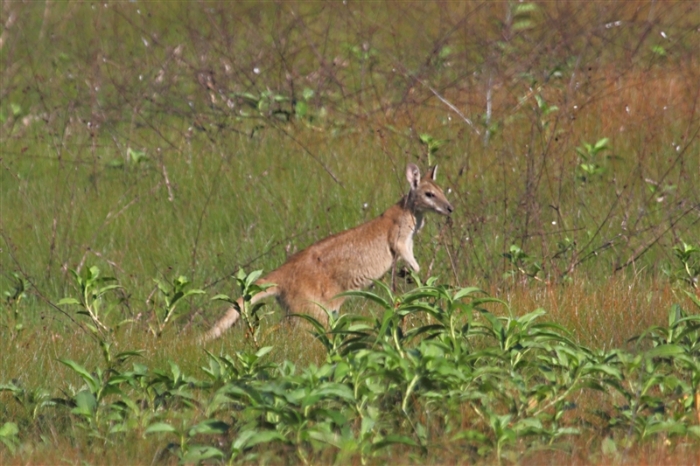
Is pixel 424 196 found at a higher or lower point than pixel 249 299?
lower

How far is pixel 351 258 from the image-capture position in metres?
8.96

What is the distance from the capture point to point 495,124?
11305 millimetres

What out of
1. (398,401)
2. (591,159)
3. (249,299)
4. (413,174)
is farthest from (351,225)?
(398,401)

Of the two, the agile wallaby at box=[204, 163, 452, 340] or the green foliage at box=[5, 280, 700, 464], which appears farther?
the agile wallaby at box=[204, 163, 452, 340]

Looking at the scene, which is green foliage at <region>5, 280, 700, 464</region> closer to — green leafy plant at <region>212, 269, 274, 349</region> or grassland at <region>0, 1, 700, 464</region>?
grassland at <region>0, 1, 700, 464</region>

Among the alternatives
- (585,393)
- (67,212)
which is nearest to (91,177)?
(67,212)

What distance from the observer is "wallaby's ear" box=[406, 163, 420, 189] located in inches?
375

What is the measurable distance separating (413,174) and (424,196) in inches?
8.4

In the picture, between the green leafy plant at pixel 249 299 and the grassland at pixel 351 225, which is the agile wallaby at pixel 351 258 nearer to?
the grassland at pixel 351 225

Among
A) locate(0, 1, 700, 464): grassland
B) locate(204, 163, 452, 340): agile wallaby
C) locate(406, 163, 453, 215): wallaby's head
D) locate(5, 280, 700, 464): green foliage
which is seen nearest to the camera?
locate(5, 280, 700, 464): green foliage

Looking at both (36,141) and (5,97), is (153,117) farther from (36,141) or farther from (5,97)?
(5,97)

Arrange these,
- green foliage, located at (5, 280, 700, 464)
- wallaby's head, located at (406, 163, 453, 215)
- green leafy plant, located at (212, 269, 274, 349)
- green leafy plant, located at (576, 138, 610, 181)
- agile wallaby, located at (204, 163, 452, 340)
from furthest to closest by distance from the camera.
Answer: green leafy plant, located at (576, 138, 610, 181) < wallaby's head, located at (406, 163, 453, 215) < agile wallaby, located at (204, 163, 452, 340) < green leafy plant, located at (212, 269, 274, 349) < green foliage, located at (5, 280, 700, 464)

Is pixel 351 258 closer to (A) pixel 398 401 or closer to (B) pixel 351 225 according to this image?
(B) pixel 351 225

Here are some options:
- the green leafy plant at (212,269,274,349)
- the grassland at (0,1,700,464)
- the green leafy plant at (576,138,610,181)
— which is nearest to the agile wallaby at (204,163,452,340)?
the grassland at (0,1,700,464)
